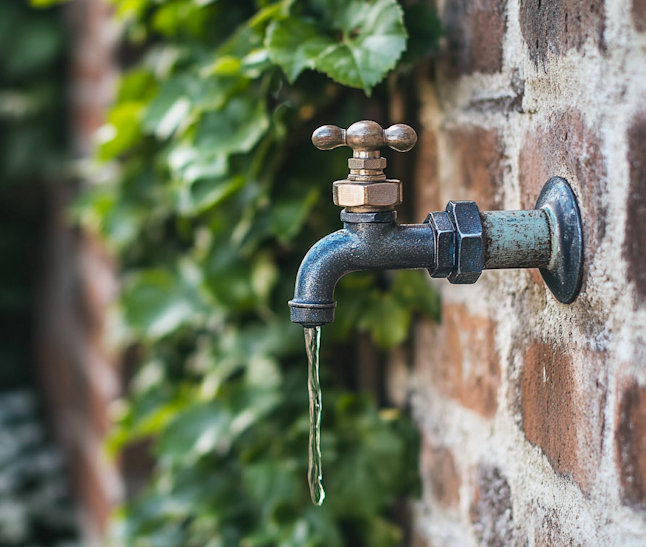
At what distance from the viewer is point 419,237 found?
1.84 ft

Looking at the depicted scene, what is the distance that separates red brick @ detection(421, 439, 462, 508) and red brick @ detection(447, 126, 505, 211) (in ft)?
0.90

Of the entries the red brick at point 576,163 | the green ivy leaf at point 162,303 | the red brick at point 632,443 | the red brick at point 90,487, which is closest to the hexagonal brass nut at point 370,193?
the red brick at point 576,163

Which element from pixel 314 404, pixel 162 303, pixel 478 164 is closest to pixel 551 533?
pixel 314 404

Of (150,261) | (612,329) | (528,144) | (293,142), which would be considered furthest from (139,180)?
(612,329)

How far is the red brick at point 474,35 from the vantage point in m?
0.64

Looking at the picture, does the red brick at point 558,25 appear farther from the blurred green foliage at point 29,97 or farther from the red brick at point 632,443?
the blurred green foliage at point 29,97

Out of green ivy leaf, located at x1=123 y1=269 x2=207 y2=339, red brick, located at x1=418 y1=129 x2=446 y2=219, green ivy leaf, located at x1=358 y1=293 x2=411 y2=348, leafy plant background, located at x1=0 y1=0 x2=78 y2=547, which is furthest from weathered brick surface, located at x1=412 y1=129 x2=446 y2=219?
leafy plant background, located at x1=0 y1=0 x2=78 y2=547

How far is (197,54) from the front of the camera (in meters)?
1.04

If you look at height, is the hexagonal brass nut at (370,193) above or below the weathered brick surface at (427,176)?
below

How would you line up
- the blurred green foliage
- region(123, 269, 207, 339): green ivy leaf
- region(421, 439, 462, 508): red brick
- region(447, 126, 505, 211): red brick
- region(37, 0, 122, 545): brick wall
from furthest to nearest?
the blurred green foliage
region(37, 0, 122, 545): brick wall
region(123, 269, 207, 339): green ivy leaf
region(421, 439, 462, 508): red brick
region(447, 126, 505, 211): red brick

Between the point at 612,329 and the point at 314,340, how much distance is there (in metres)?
0.25

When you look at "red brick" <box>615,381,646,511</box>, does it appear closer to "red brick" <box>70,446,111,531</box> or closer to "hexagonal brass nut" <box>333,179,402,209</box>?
"hexagonal brass nut" <box>333,179,402,209</box>

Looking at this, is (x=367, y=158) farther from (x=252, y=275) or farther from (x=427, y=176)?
(x=252, y=275)

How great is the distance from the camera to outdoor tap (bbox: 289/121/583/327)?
1.78 ft
